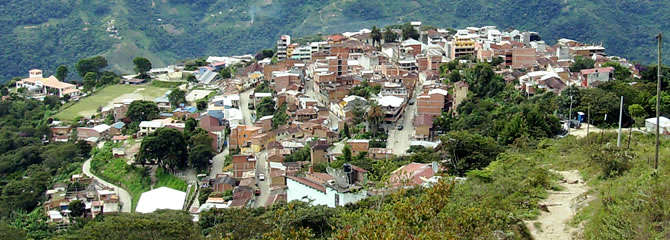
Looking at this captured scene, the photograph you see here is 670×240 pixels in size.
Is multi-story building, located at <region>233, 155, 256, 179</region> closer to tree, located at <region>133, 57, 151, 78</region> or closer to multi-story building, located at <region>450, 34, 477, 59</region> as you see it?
multi-story building, located at <region>450, 34, 477, 59</region>

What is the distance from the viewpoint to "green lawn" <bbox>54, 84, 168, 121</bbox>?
104ft

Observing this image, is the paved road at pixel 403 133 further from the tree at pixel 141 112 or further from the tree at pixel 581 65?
the tree at pixel 141 112

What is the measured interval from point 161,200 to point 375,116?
6.74 metres

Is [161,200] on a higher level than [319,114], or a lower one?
lower

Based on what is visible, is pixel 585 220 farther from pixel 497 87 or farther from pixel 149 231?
pixel 497 87

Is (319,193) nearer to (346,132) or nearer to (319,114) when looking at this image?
(346,132)

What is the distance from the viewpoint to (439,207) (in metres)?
7.12

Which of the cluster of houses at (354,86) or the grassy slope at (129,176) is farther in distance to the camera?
the grassy slope at (129,176)

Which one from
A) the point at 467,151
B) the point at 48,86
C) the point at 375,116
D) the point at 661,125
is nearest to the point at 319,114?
the point at 375,116

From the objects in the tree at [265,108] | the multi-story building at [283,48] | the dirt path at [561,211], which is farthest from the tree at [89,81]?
the dirt path at [561,211]

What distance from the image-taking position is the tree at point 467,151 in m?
14.3

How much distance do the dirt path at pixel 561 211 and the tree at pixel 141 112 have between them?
2047 centimetres

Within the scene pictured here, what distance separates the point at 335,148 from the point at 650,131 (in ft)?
30.3

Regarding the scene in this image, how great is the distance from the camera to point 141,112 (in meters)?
28.2
